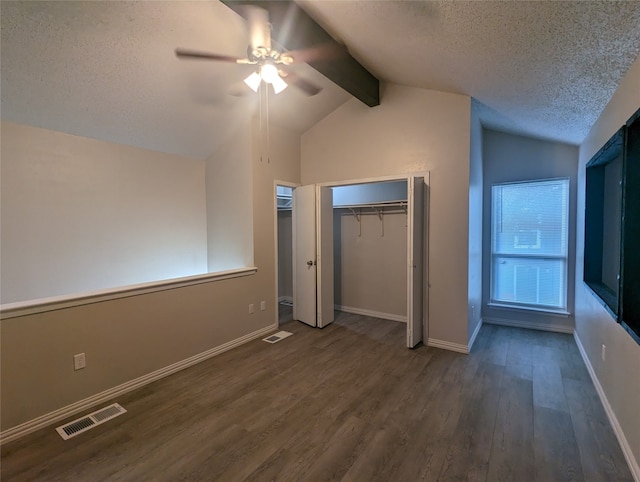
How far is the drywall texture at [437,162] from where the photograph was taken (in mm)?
3381

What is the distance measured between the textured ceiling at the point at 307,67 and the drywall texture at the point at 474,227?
0.28m

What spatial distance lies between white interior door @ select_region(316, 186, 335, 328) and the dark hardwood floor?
3.42ft

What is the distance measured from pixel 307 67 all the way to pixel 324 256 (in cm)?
237

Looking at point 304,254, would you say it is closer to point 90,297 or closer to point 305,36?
point 90,297

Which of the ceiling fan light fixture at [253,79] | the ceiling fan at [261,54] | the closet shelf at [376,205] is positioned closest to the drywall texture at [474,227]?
the closet shelf at [376,205]

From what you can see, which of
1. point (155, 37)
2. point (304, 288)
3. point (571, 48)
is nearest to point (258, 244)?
point (304, 288)

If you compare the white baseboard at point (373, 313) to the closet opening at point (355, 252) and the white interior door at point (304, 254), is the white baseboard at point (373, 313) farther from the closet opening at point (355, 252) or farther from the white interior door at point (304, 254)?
the white interior door at point (304, 254)

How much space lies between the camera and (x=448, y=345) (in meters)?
3.52

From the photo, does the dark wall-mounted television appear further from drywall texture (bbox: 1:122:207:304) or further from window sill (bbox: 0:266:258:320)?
drywall texture (bbox: 1:122:207:304)

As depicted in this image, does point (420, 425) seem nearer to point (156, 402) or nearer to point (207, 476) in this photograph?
point (207, 476)

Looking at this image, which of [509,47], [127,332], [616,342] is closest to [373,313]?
[616,342]

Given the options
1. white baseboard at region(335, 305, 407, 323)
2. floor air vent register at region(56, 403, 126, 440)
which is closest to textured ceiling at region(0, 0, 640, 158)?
floor air vent register at region(56, 403, 126, 440)

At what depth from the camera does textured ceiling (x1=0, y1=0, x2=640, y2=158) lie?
1738mm

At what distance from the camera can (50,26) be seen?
218 cm
